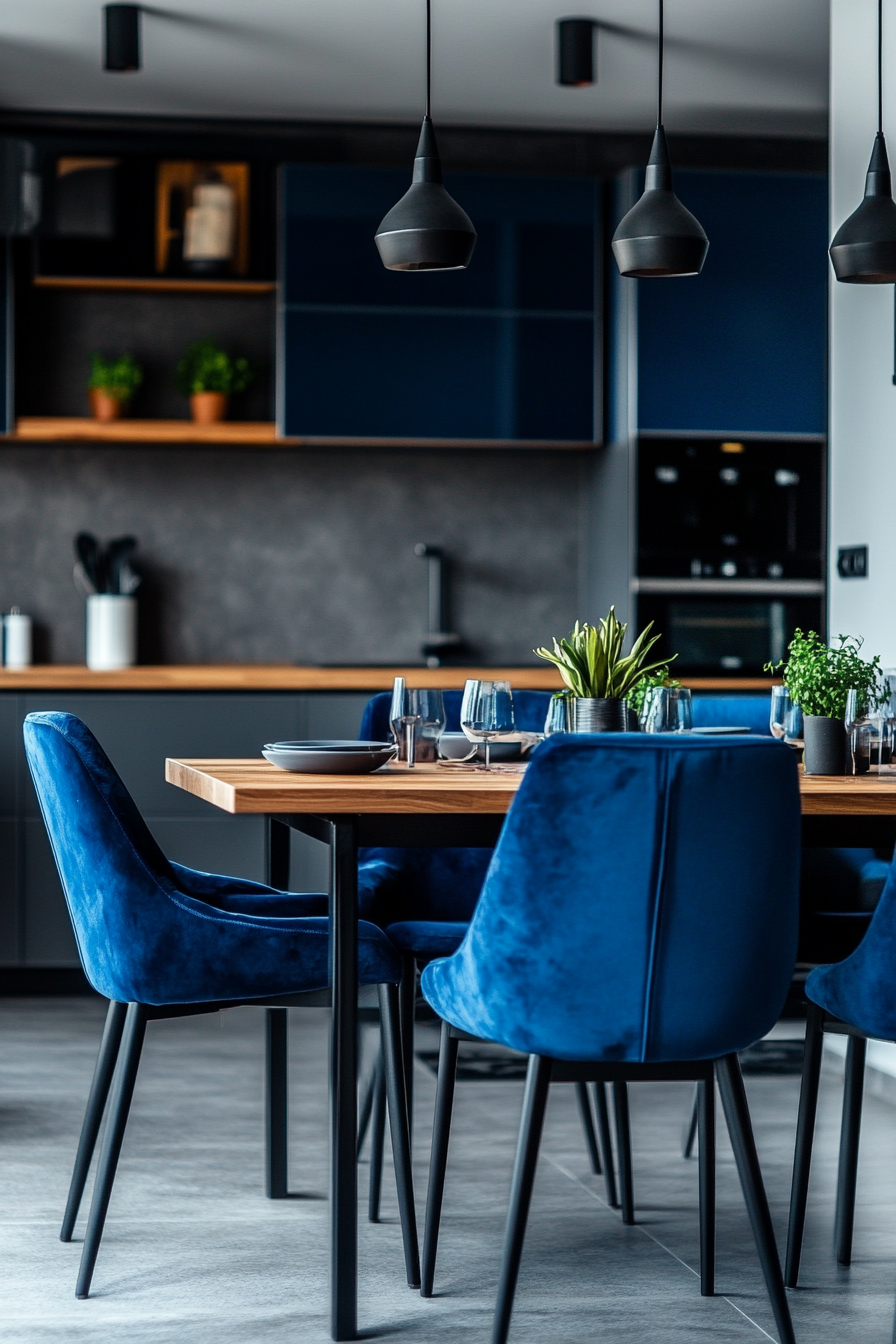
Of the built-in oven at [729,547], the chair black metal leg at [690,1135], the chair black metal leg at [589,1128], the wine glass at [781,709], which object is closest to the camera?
the wine glass at [781,709]

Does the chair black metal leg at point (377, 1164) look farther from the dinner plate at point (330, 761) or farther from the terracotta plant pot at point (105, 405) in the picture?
the terracotta plant pot at point (105, 405)

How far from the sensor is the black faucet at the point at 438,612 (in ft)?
17.1

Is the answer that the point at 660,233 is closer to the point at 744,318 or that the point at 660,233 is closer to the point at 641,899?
the point at 641,899

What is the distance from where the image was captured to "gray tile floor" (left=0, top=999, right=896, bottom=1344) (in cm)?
230

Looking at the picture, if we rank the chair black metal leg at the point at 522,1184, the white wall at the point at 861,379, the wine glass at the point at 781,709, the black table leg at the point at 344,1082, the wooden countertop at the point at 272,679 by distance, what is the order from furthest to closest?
the wooden countertop at the point at 272,679 < the white wall at the point at 861,379 < the wine glass at the point at 781,709 < the black table leg at the point at 344,1082 < the chair black metal leg at the point at 522,1184

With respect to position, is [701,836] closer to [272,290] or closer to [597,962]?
[597,962]

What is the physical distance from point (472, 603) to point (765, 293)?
1.38 metres

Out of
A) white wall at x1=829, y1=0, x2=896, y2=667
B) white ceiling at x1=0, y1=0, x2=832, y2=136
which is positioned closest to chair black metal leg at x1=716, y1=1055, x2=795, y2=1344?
white wall at x1=829, y1=0, x2=896, y2=667

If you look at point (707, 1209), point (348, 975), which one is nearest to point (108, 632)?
point (348, 975)

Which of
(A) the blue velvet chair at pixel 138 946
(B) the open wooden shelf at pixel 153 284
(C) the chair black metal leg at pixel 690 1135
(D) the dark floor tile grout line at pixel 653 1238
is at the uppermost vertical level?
(B) the open wooden shelf at pixel 153 284

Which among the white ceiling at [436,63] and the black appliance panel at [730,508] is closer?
the white ceiling at [436,63]

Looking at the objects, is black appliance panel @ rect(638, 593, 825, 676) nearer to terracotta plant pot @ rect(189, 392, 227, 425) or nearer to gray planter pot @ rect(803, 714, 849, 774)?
terracotta plant pot @ rect(189, 392, 227, 425)

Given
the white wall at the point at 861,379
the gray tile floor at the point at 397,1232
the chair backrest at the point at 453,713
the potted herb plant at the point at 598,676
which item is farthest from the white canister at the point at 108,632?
the potted herb plant at the point at 598,676

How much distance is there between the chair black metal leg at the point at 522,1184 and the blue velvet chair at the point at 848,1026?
1.56 feet
